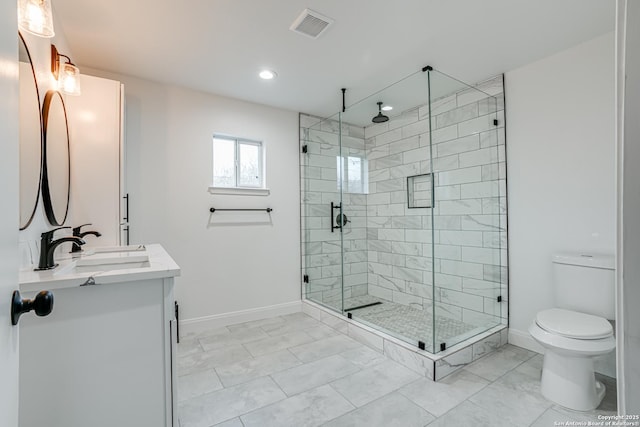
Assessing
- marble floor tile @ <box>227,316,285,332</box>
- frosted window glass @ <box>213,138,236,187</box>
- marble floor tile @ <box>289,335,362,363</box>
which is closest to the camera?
marble floor tile @ <box>289,335,362,363</box>

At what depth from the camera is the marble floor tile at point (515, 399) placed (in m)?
1.62

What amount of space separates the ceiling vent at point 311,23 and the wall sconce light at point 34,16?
125cm

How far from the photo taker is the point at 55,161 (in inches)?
64.9

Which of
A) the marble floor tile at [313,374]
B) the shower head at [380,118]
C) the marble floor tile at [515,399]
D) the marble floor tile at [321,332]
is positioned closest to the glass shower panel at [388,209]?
the shower head at [380,118]

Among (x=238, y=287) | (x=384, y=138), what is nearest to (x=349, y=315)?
(x=238, y=287)

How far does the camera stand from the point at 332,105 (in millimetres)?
3330

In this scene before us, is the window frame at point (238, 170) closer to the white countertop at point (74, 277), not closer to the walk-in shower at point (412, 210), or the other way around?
the walk-in shower at point (412, 210)

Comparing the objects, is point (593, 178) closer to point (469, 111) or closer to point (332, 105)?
point (469, 111)

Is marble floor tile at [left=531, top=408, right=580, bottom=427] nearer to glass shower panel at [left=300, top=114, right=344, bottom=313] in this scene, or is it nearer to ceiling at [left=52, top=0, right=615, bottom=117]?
glass shower panel at [left=300, top=114, right=344, bottom=313]

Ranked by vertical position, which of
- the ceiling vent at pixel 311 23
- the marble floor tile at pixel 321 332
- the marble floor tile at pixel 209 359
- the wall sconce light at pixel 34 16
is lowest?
the marble floor tile at pixel 321 332

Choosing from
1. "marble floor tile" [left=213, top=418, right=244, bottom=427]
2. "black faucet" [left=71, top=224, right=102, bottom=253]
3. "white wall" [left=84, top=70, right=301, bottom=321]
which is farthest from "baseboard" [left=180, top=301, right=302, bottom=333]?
"marble floor tile" [left=213, top=418, right=244, bottom=427]

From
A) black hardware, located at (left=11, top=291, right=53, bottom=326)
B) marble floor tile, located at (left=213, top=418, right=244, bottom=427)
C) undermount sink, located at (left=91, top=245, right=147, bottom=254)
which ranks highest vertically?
black hardware, located at (left=11, top=291, right=53, bottom=326)

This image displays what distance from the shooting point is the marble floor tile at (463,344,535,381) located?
2057mm

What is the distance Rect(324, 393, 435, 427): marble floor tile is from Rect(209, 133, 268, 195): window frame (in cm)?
225
